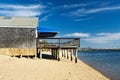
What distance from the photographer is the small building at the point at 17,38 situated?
2391 centimetres

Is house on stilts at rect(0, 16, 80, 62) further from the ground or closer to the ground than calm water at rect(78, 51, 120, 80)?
further from the ground

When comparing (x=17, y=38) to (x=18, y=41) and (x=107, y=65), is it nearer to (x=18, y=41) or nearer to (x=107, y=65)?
(x=18, y=41)

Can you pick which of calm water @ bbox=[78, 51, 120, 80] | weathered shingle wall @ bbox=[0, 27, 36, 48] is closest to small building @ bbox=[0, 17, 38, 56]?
weathered shingle wall @ bbox=[0, 27, 36, 48]

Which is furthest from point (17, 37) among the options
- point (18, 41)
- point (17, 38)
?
point (18, 41)

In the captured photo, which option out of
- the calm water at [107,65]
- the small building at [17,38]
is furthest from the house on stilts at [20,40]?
the calm water at [107,65]

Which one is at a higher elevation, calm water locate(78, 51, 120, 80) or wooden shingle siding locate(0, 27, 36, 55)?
wooden shingle siding locate(0, 27, 36, 55)

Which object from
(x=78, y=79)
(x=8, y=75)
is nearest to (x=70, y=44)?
(x=78, y=79)

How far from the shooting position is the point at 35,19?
85.5 ft

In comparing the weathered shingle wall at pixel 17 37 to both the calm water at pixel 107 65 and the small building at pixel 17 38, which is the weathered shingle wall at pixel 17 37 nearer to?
the small building at pixel 17 38

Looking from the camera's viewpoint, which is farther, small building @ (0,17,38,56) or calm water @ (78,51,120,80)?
small building @ (0,17,38,56)

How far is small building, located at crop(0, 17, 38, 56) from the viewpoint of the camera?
23906 millimetres

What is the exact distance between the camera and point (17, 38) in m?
24.1

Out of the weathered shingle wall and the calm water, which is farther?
the weathered shingle wall

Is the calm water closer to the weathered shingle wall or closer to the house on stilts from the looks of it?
the house on stilts
